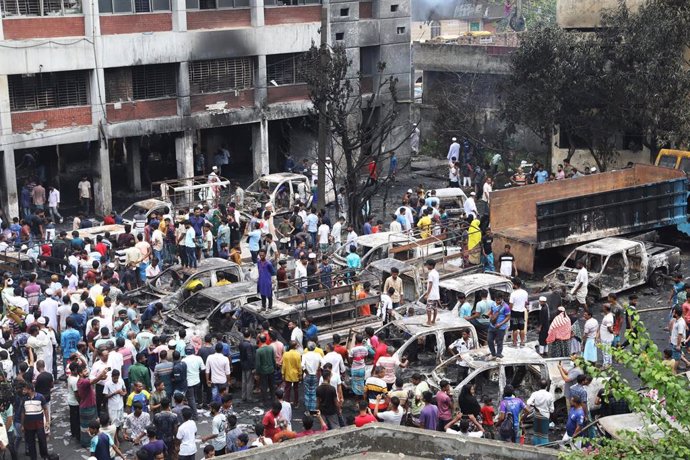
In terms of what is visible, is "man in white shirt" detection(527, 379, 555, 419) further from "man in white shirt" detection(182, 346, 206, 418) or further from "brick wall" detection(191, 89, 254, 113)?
"brick wall" detection(191, 89, 254, 113)

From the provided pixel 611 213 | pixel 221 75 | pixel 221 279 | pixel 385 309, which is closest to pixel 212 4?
pixel 221 75

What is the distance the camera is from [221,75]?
33969mm

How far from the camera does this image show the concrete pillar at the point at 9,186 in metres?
29.4

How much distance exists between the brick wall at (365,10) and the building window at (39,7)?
990 centimetres

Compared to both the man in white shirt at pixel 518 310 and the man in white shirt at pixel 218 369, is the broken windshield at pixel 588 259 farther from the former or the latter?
the man in white shirt at pixel 218 369

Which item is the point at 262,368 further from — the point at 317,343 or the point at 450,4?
the point at 450,4

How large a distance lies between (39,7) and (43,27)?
1.77ft

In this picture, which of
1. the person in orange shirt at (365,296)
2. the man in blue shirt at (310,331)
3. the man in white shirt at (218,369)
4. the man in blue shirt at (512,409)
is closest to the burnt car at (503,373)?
the man in blue shirt at (512,409)

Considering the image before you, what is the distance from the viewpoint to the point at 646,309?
2070cm

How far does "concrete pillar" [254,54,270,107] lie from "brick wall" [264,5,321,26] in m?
1.21

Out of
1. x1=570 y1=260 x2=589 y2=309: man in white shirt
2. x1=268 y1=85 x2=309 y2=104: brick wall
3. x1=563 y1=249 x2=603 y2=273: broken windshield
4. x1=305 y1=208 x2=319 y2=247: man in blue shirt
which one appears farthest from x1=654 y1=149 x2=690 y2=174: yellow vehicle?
x1=268 y1=85 x2=309 y2=104: brick wall

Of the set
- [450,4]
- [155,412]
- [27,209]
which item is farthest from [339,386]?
[450,4]

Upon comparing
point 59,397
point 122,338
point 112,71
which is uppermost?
point 112,71

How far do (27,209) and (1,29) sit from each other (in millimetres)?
4819
